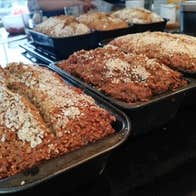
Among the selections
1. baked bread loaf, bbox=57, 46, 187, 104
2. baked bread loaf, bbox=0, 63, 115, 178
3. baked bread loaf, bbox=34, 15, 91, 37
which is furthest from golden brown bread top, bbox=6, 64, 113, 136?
baked bread loaf, bbox=34, 15, 91, 37

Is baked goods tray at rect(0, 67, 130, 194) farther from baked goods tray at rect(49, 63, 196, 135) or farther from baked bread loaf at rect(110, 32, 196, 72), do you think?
baked bread loaf at rect(110, 32, 196, 72)

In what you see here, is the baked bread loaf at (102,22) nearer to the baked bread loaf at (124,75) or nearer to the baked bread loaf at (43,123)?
the baked bread loaf at (124,75)

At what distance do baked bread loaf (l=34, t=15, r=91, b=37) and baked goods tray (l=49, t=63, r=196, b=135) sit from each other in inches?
24.4

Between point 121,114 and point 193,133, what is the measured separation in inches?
10.8

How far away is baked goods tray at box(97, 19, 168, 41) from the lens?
1.42 metres

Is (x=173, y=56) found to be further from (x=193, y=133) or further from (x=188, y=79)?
(x=193, y=133)

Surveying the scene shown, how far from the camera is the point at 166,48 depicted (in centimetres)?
102

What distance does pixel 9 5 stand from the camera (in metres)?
2.96

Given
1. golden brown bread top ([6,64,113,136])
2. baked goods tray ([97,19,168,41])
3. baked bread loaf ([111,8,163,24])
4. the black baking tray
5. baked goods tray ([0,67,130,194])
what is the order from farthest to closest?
1. baked bread loaf ([111,8,163,24])
2. baked goods tray ([97,19,168,41])
3. the black baking tray
4. golden brown bread top ([6,64,113,136])
5. baked goods tray ([0,67,130,194])

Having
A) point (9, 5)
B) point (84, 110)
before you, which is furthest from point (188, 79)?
point (9, 5)

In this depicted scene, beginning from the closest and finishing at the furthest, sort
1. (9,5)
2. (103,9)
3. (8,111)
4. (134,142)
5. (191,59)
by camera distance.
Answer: (8,111) < (134,142) < (191,59) < (103,9) < (9,5)

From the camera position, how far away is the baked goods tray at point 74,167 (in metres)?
0.49

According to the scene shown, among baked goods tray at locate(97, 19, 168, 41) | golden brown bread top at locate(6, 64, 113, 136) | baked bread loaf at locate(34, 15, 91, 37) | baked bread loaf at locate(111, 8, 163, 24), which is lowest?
baked goods tray at locate(97, 19, 168, 41)

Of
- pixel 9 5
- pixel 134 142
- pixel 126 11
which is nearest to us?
pixel 134 142
